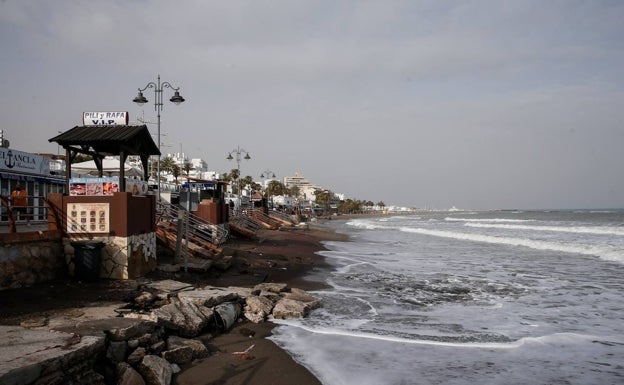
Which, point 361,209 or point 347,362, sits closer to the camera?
point 347,362

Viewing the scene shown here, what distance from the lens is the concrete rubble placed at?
5.18 m

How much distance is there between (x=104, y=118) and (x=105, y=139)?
48.6 inches

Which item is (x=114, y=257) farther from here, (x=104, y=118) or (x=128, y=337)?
(x=128, y=337)

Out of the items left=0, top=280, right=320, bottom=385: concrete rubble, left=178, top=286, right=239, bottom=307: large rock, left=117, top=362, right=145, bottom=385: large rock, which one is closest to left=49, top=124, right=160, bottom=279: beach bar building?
left=0, top=280, right=320, bottom=385: concrete rubble

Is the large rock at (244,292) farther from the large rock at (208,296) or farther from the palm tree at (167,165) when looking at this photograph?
the palm tree at (167,165)

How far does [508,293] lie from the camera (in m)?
13.8

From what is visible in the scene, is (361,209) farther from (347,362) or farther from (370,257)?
(347,362)

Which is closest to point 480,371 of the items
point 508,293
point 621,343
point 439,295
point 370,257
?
point 621,343

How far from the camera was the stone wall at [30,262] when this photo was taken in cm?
966

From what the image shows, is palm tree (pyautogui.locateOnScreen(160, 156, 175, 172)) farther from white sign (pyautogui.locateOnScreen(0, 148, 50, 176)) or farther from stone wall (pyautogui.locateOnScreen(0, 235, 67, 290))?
stone wall (pyautogui.locateOnScreen(0, 235, 67, 290))

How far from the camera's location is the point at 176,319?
307 inches

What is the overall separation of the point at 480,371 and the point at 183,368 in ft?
15.1

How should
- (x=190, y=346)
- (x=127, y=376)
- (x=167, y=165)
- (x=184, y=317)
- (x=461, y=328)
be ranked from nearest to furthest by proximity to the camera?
(x=127, y=376), (x=190, y=346), (x=184, y=317), (x=461, y=328), (x=167, y=165)

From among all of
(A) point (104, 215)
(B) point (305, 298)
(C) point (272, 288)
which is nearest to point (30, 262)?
(A) point (104, 215)
